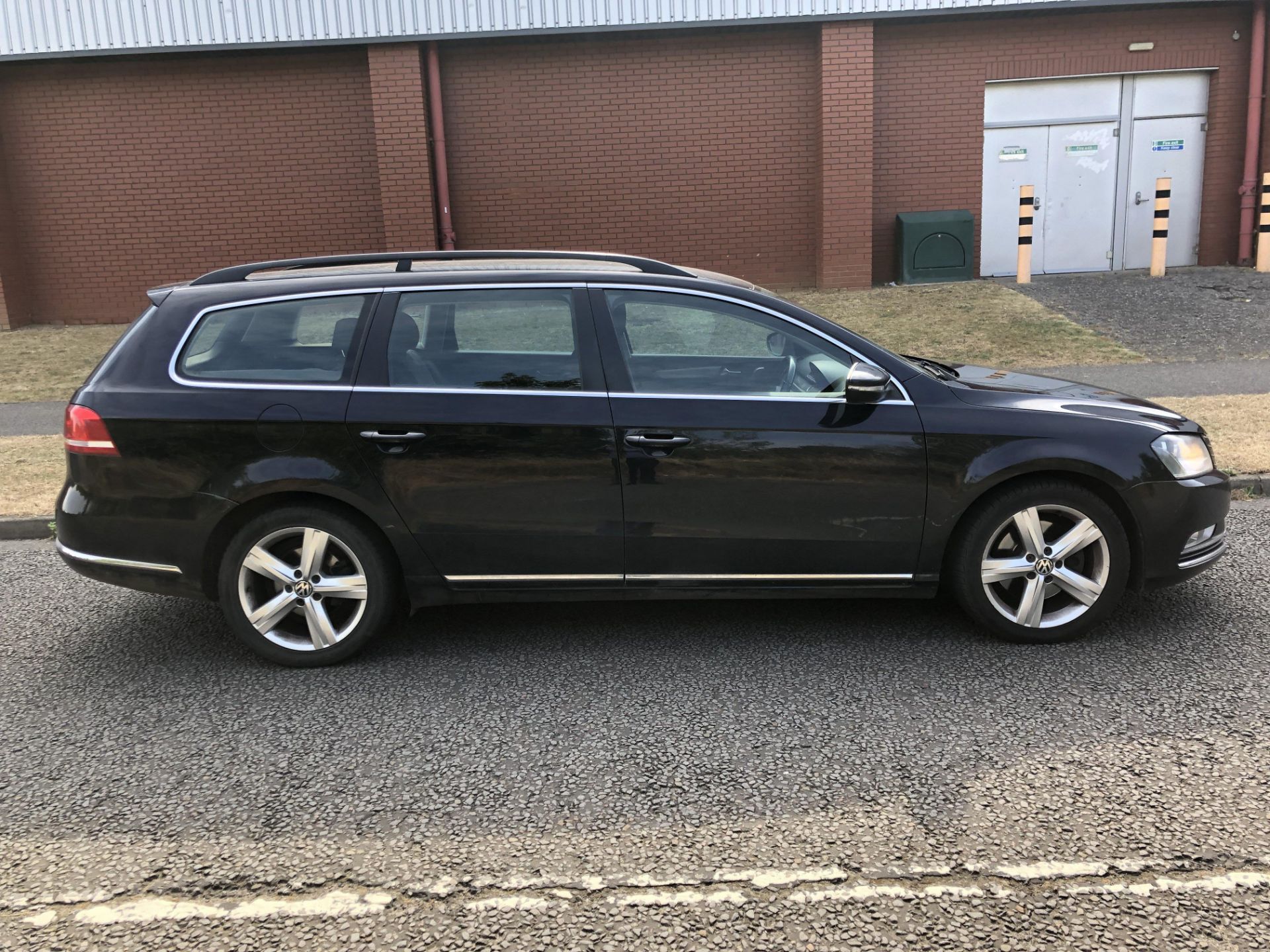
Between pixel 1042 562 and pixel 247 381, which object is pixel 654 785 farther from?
pixel 247 381

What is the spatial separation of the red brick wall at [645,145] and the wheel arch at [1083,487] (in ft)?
38.5

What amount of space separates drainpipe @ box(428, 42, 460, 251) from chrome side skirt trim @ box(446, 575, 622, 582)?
37.3ft

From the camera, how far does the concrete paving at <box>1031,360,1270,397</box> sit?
9344 mm

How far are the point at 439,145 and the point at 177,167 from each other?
3835mm

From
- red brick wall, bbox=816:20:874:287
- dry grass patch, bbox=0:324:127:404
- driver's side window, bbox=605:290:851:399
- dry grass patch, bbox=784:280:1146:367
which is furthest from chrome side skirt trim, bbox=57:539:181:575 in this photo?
red brick wall, bbox=816:20:874:287

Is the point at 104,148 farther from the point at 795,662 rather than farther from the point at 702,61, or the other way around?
the point at 795,662

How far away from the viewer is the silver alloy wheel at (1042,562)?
4.32m

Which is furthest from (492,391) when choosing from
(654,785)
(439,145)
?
(439,145)

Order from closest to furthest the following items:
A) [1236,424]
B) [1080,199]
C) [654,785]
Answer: [654,785] → [1236,424] → [1080,199]

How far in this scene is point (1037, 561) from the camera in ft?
14.2

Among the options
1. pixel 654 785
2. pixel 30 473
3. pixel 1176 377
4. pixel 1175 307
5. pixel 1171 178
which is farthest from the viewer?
pixel 1171 178

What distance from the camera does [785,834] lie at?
3037mm

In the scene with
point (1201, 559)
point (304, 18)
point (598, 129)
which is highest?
point (304, 18)

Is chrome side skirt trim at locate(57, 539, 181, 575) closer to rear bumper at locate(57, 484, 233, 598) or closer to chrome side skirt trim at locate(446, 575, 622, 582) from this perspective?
rear bumper at locate(57, 484, 233, 598)
